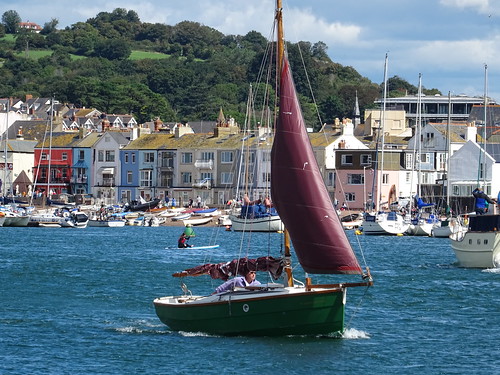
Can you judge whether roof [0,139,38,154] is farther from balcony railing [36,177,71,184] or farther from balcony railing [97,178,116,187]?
balcony railing [97,178,116,187]

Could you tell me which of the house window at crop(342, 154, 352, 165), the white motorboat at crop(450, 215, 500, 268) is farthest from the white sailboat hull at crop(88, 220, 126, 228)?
the white motorboat at crop(450, 215, 500, 268)

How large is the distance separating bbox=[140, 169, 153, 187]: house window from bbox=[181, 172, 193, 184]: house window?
171 inches

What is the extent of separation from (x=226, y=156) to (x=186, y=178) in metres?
7.20

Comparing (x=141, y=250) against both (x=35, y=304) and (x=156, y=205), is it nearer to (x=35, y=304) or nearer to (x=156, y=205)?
(x=35, y=304)

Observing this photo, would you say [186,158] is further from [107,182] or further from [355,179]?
[355,179]

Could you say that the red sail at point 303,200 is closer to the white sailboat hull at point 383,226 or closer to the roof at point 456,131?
the white sailboat hull at point 383,226

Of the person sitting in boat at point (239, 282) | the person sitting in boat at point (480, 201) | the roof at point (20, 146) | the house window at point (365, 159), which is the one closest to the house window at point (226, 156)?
the house window at point (365, 159)

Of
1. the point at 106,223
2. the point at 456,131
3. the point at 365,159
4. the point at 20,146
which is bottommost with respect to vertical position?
the point at 106,223

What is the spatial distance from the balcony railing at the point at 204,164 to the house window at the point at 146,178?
7381 mm

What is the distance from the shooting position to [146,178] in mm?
146500

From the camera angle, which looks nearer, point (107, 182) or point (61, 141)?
point (107, 182)

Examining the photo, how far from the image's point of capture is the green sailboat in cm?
3331

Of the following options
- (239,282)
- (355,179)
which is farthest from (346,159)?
(239,282)

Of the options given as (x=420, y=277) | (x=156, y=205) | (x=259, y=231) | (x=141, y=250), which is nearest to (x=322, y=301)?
(x=420, y=277)
